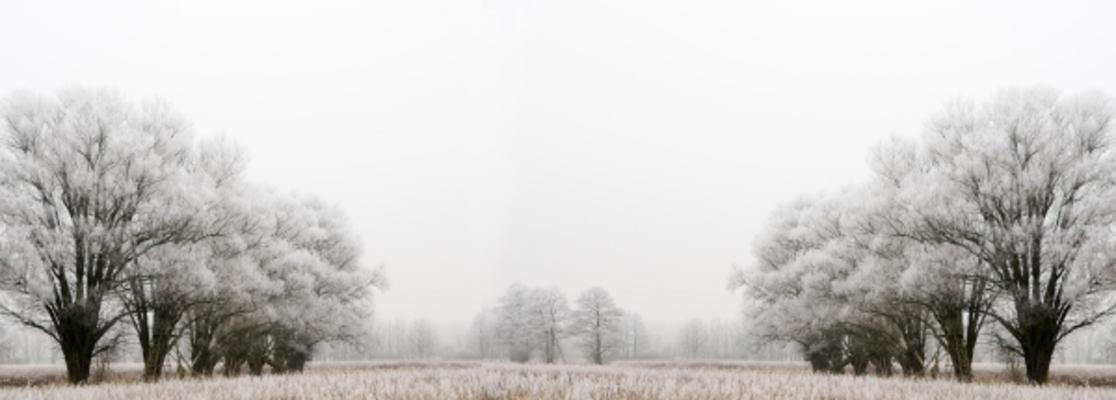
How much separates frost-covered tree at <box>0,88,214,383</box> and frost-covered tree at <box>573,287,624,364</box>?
43.9m

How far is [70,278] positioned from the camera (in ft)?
71.5

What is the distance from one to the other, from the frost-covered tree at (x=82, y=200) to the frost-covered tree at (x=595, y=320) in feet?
144

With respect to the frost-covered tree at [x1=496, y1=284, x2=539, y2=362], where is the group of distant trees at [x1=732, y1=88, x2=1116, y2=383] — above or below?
above

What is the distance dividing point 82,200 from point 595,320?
153ft

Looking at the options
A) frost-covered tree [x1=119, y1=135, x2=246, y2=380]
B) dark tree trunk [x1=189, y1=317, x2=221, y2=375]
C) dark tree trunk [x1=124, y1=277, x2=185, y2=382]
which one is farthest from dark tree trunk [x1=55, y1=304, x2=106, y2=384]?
dark tree trunk [x1=189, y1=317, x2=221, y2=375]

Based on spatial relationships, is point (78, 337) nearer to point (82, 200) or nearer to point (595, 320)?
point (82, 200)

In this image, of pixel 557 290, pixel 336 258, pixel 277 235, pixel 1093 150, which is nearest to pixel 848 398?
pixel 1093 150

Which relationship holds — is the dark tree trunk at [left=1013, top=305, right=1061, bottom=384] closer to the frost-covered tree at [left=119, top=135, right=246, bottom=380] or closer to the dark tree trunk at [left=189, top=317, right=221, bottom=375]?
the frost-covered tree at [left=119, top=135, right=246, bottom=380]

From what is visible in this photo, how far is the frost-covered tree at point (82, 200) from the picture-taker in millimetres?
19703

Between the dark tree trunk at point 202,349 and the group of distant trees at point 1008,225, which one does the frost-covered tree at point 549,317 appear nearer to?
the dark tree trunk at point 202,349

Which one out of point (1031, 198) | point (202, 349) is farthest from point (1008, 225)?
point (202, 349)

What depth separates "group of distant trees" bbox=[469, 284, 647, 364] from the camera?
57.5m

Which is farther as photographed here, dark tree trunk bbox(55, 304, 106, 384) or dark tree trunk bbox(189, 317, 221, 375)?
dark tree trunk bbox(189, 317, 221, 375)

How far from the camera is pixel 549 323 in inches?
2375
